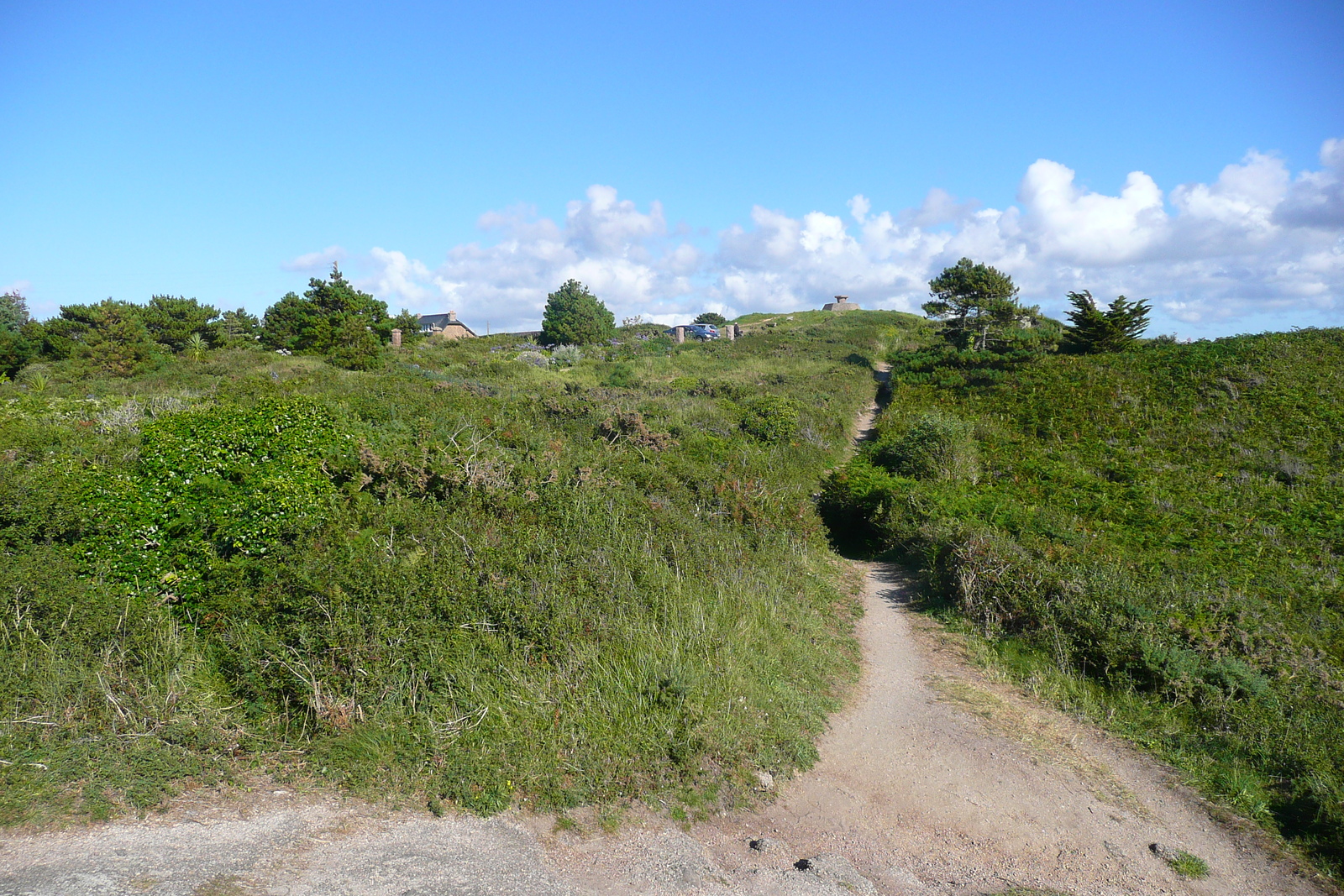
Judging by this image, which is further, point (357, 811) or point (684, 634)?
point (684, 634)

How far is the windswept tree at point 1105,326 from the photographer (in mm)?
25781

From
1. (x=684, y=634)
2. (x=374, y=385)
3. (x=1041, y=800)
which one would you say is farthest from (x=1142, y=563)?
(x=374, y=385)

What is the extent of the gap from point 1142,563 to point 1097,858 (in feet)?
21.1

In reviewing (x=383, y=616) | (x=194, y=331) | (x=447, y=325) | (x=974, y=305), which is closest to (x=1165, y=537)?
(x=383, y=616)

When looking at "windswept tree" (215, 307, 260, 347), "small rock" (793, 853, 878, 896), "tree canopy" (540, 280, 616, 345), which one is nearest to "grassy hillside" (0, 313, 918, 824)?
"small rock" (793, 853, 878, 896)

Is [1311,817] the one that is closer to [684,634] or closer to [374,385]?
[684,634]

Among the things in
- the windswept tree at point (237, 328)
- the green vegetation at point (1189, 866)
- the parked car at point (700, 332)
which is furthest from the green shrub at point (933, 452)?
the parked car at point (700, 332)

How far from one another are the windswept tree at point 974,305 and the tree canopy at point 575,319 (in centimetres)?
2165

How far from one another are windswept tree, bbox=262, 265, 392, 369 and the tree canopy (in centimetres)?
1348

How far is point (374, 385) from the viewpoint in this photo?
55.3 feet

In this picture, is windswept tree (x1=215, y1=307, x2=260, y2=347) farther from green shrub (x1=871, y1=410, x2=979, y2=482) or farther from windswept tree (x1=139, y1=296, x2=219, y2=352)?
green shrub (x1=871, y1=410, x2=979, y2=482)

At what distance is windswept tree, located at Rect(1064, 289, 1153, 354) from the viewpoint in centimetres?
2578

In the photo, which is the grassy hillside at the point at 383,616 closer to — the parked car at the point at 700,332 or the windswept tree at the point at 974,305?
the windswept tree at the point at 974,305

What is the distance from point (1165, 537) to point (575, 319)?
4008 cm
